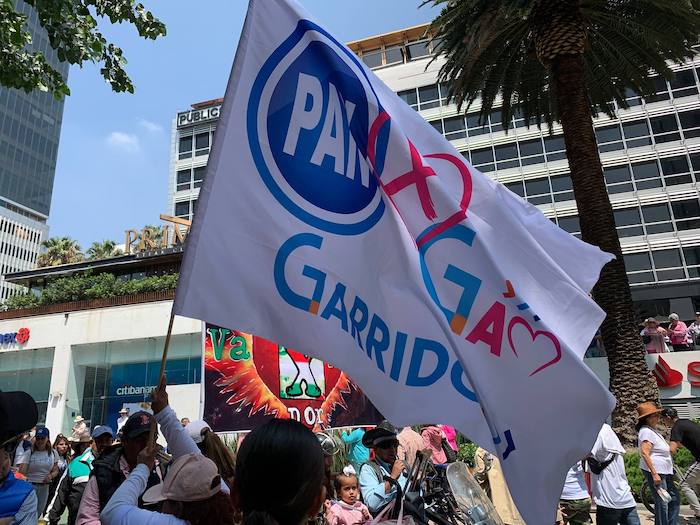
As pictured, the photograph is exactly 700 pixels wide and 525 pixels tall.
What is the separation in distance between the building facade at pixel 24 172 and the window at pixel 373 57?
241 ft

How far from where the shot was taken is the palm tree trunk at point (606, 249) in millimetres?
11445

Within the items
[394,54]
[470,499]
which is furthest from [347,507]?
[394,54]

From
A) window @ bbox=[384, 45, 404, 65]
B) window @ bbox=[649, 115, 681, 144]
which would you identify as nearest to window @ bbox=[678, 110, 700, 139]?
window @ bbox=[649, 115, 681, 144]

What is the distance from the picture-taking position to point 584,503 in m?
5.84

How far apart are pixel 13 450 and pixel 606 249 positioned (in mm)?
12050

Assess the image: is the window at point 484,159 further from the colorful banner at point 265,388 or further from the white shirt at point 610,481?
the white shirt at point 610,481

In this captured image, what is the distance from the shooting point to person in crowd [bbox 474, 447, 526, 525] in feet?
27.5

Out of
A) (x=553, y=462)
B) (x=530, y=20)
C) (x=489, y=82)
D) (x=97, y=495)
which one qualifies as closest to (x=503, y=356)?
(x=553, y=462)

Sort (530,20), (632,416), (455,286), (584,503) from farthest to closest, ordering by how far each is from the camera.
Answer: (530,20) < (632,416) < (584,503) < (455,286)

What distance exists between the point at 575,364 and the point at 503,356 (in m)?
0.35

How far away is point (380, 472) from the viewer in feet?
15.0

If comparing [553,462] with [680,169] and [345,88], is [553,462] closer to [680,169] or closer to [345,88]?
[345,88]

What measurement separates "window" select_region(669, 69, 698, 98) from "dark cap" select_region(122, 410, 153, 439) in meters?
40.2

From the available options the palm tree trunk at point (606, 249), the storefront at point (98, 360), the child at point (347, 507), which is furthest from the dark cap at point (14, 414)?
the storefront at point (98, 360)
